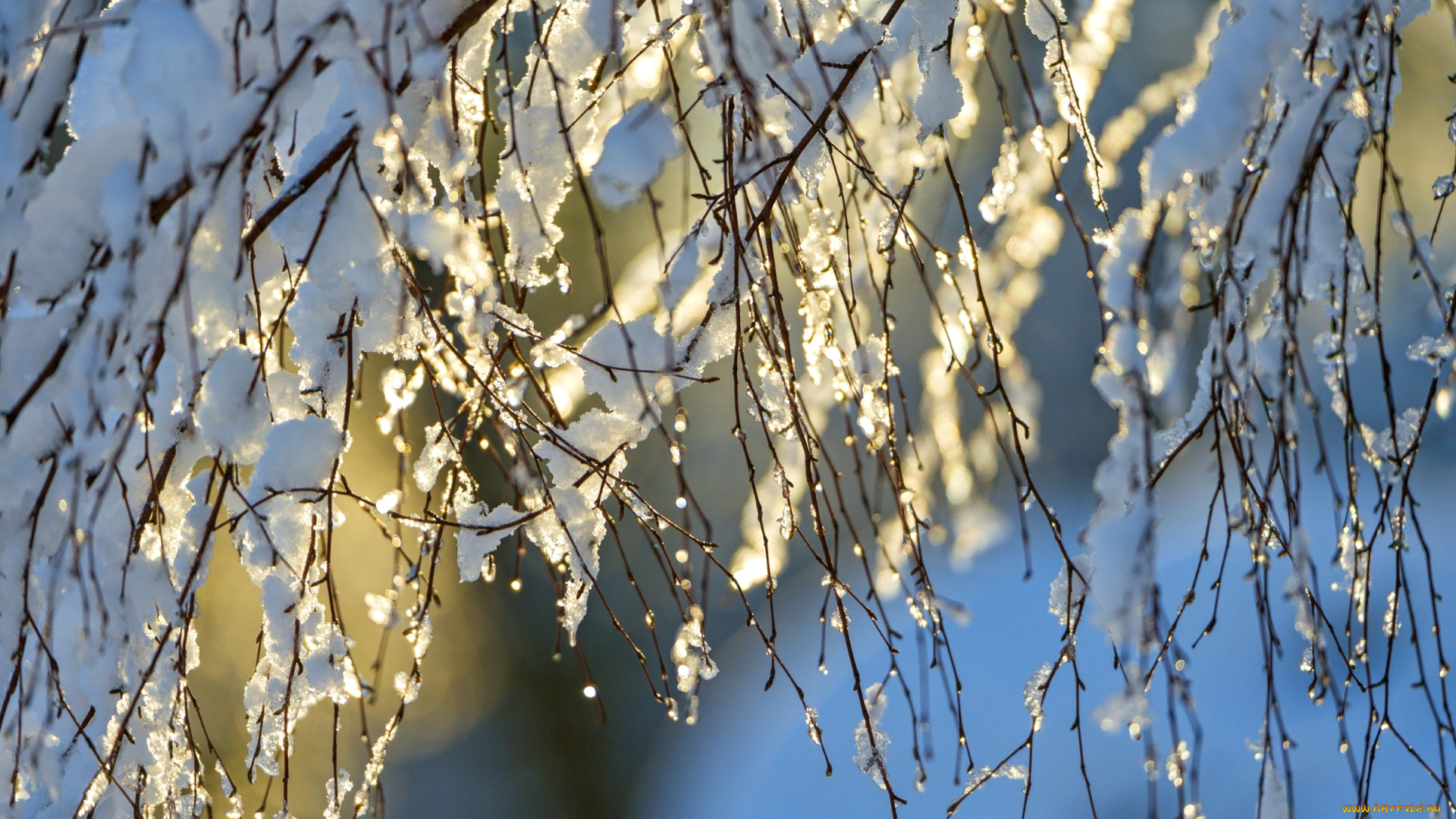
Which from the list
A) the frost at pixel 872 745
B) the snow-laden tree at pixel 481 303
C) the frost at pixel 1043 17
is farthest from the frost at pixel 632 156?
the frost at pixel 872 745

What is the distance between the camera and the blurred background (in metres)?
3.16

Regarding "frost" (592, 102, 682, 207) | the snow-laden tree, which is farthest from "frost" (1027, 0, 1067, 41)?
"frost" (592, 102, 682, 207)

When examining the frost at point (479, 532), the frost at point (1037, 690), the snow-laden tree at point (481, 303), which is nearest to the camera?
the snow-laden tree at point (481, 303)

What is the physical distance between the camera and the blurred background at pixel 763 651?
3.16 metres

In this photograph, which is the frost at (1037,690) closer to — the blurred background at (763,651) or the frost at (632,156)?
the frost at (632,156)

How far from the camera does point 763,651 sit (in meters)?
4.00

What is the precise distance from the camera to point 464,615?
4.04 meters

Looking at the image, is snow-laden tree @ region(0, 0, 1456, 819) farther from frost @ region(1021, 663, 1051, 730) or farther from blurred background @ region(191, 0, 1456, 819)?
blurred background @ region(191, 0, 1456, 819)

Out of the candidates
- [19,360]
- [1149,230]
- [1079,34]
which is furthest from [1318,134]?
[19,360]

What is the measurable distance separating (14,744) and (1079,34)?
1399 mm

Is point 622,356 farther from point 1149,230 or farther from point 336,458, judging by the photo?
point 1149,230

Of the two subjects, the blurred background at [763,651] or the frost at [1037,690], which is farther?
the blurred background at [763,651]

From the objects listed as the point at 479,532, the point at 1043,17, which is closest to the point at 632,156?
the point at 479,532

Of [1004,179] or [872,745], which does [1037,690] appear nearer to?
[872,745]
